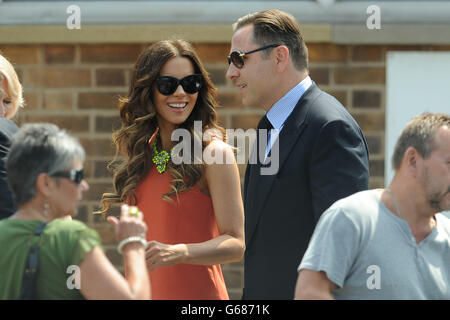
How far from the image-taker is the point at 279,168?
326cm

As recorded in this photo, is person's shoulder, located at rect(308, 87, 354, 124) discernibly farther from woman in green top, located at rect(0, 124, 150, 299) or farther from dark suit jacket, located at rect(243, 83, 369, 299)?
woman in green top, located at rect(0, 124, 150, 299)

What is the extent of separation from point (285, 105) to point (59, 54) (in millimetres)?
2977

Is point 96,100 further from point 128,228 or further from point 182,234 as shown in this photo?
point 128,228

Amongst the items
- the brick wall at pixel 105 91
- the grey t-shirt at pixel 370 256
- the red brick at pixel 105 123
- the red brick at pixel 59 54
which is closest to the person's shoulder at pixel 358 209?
the grey t-shirt at pixel 370 256

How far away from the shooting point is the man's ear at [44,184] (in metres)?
2.50

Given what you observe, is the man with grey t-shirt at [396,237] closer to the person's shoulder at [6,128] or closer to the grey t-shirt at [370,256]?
the grey t-shirt at [370,256]

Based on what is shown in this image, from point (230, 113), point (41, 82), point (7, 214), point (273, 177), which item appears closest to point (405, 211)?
point (273, 177)

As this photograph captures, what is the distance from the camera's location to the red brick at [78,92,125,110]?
6000 mm

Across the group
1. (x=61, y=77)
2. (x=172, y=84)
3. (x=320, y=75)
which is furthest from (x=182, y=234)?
(x=61, y=77)

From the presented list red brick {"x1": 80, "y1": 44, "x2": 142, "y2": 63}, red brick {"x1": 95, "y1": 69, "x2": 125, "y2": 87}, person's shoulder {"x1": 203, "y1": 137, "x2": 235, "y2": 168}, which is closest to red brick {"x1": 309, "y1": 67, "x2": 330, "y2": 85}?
red brick {"x1": 80, "y1": 44, "x2": 142, "y2": 63}

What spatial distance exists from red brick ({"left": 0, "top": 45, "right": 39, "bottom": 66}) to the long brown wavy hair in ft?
8.23

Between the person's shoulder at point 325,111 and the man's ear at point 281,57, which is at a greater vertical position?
the man's ear at point 281,57

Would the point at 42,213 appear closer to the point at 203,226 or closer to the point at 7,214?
the point at 7,214

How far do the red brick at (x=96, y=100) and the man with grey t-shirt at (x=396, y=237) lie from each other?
11.6ft
